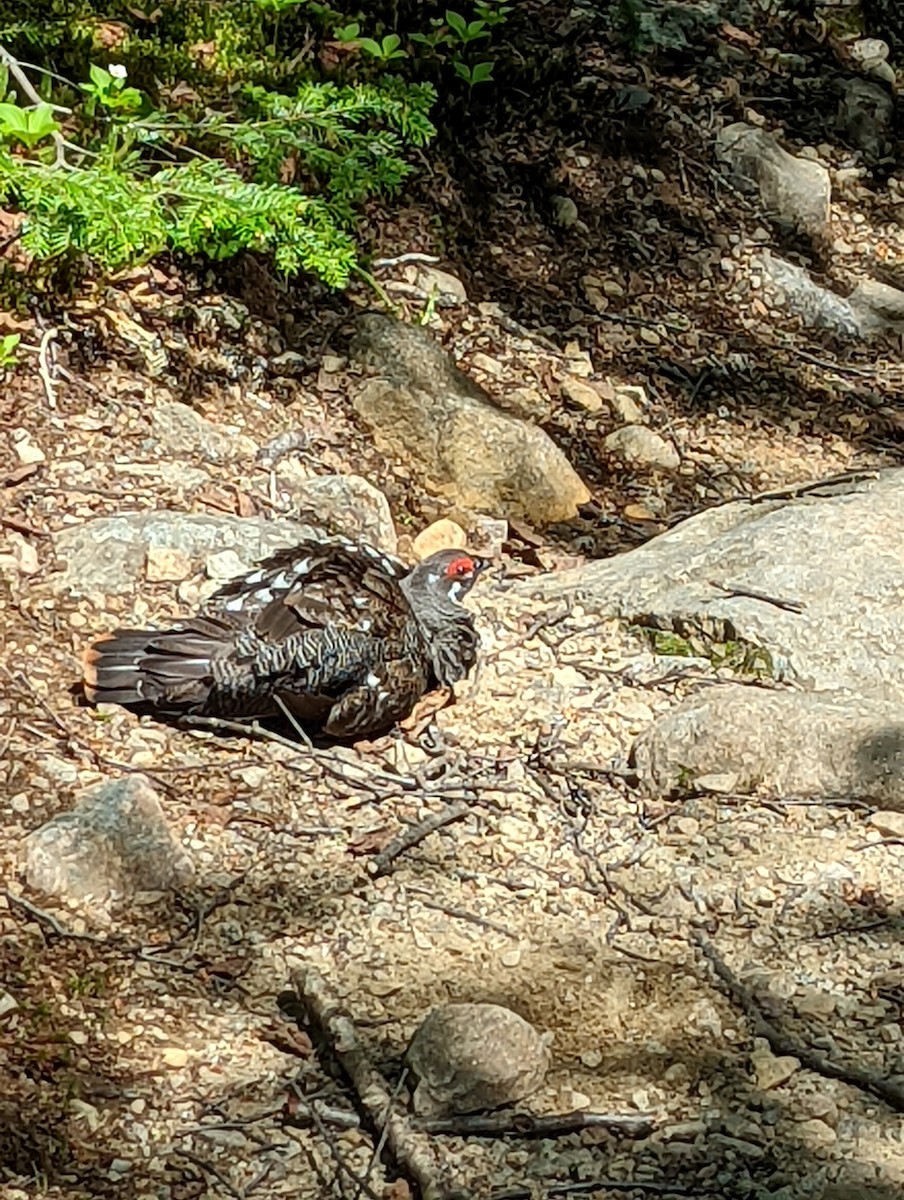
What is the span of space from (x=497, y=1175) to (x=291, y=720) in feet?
5.24

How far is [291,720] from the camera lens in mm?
4699

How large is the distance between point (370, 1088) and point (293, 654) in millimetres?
1450

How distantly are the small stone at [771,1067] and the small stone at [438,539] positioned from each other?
2387 mm

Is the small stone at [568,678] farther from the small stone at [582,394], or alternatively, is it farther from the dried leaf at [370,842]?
the small stone at [582,394]

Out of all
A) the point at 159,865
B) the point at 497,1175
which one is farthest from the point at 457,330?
the point at 497,1175

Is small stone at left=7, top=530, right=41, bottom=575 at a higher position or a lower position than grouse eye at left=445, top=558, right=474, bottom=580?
lower

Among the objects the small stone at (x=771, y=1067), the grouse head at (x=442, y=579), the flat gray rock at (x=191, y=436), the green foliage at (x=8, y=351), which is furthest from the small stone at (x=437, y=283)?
the small stone at (x=771, y=1067)

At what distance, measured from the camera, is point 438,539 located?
580 cm

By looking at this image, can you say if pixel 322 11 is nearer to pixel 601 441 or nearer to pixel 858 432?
pixel 601 441

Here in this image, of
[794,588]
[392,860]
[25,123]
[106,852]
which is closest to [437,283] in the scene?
[794,588]

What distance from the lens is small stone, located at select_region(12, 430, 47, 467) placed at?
5.45 metres

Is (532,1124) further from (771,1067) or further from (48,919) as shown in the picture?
(48,919)

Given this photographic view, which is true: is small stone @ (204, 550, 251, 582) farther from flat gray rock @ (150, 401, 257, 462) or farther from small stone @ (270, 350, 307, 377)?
small stone @ (270, 350, 307, 377)

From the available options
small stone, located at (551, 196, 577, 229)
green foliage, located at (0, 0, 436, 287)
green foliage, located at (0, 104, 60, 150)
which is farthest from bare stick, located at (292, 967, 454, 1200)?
small stone, located at (551, 196, 577, 229)
